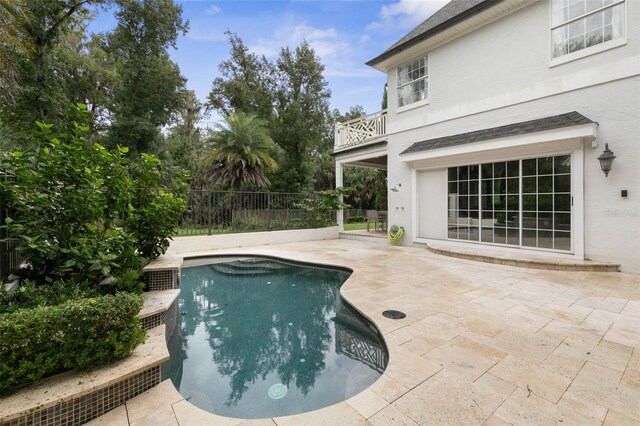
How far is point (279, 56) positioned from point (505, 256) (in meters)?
21.7

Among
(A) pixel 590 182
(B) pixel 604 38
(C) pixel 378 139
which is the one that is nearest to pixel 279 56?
(C) pixel 378 139

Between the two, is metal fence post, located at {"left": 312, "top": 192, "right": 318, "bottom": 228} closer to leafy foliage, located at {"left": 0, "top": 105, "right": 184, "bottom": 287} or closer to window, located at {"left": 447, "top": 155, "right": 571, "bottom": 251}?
→ window, located at {"left": 447, "top": 155, "right": 571, "bottom": 251}

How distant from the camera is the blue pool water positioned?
2.90 metres

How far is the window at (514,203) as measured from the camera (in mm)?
7512

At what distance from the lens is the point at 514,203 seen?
27.2ft

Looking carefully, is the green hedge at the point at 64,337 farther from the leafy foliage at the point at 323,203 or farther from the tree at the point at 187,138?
the tree at the point at 187,138

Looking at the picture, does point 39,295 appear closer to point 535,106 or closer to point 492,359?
point 492,359

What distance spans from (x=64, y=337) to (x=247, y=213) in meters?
9.98

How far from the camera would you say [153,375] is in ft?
8.70

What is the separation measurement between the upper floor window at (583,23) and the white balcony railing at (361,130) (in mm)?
5720

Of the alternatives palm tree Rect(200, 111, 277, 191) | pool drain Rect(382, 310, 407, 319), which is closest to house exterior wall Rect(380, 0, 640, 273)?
pool drain Rect(382, 310, 407, 319)

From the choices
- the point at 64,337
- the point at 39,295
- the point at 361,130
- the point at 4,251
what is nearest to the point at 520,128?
the point at 361,130

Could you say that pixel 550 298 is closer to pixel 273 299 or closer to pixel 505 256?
pixel 505 256

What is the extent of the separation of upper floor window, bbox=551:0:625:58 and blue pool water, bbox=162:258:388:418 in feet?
28.0
